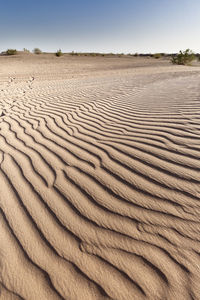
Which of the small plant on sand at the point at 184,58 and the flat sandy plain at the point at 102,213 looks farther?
the small plant on sand at the point at 184,58

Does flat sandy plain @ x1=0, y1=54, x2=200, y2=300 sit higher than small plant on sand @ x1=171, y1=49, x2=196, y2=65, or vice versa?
small plant on sand @ x1=171, y1=49, x2=196, y2=65

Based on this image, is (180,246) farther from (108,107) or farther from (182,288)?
(108,107)

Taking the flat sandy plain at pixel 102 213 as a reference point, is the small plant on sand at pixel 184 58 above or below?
above

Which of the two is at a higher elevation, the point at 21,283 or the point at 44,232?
the point at 44,232

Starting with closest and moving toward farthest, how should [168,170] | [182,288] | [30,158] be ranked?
[182,288] → [168,170] → [30,158]

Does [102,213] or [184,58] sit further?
[184,58]

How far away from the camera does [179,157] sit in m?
2.19

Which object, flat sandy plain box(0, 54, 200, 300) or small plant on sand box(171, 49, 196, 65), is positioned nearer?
flat sandy plain box(0, 54, 200, 300)

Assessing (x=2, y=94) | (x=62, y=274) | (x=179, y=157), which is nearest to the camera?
(x=62, y=274)

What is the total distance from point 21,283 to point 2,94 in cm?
674

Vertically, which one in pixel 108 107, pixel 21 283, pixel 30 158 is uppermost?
Result: pixel 108 107

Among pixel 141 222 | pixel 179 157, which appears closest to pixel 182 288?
pixel 141 222

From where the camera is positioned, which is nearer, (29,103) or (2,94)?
(29,103)

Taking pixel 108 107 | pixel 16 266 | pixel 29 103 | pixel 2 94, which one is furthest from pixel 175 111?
pixel 2 94
